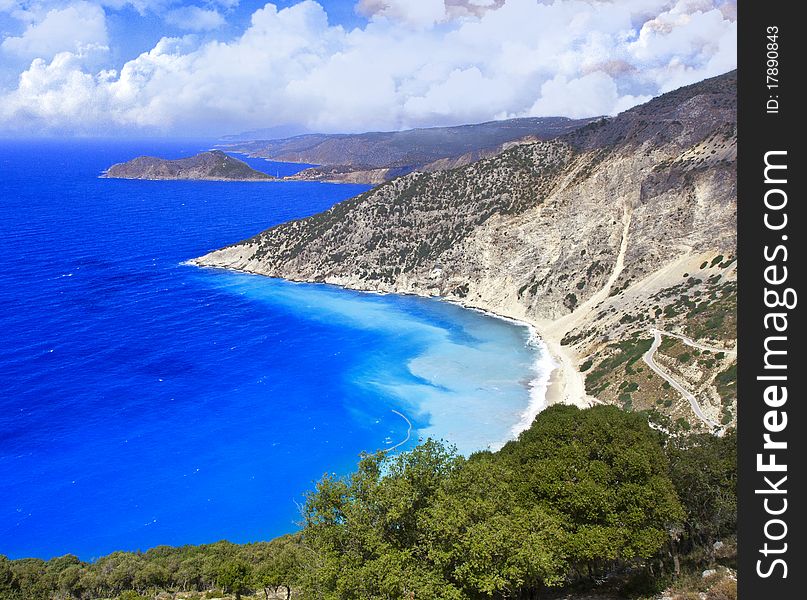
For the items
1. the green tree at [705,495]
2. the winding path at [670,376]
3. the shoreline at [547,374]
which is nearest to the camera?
the green tree at [705,495]

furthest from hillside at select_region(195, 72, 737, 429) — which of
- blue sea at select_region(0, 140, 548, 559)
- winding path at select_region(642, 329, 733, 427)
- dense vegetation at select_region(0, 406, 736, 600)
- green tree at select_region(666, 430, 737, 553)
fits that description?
dense vegetation at select_region(0, 406, 736, 600)

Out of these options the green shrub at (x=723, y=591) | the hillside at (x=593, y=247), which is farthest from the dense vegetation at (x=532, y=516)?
the hillside at (x=593, y=247)

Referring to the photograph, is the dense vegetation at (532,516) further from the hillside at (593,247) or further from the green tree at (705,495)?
the hillside at (593,247)

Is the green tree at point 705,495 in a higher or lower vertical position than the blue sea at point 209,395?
higher

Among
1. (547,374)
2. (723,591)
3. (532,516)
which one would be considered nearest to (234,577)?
(532,516)

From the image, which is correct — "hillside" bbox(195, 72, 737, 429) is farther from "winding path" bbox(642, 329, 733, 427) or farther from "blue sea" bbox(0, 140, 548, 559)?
"blue sea" bbox(0, 140, 548, 559)
